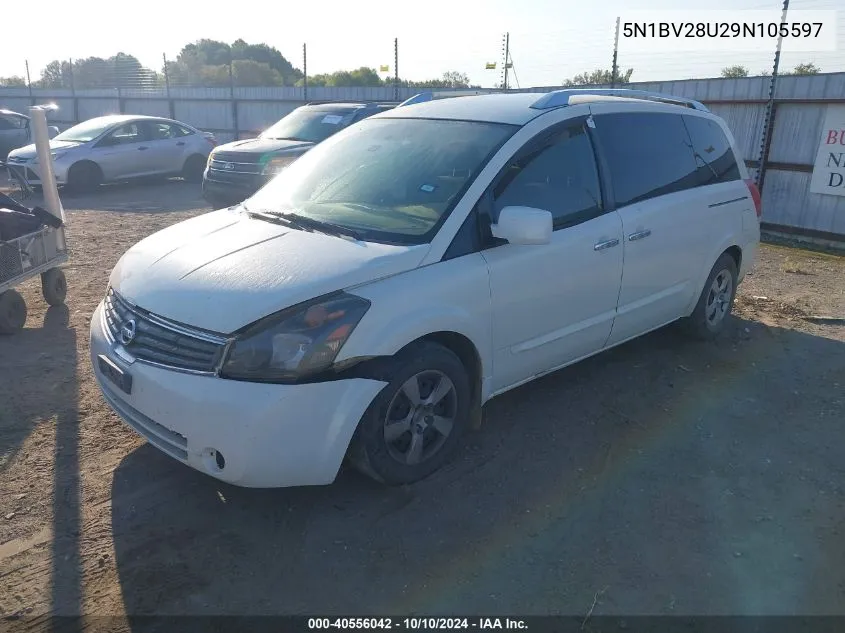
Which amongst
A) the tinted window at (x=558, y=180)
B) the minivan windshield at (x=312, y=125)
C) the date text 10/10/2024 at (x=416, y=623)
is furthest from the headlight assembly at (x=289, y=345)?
the minivan windshield at (x=312, y=125)

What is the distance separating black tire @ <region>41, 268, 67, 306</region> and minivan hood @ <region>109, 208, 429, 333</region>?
286 cm

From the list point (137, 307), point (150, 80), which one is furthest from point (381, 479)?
point (150, 80)

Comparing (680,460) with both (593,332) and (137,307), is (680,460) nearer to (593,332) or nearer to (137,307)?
(593,332)

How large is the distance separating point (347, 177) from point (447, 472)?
1835 millimetres

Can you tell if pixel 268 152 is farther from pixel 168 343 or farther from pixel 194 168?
pixel 168 343

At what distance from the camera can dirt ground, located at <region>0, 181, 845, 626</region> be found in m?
2.87

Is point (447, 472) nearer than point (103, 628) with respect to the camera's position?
No

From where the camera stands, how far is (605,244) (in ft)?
14.0

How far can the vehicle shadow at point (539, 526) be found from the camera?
9.38 ft

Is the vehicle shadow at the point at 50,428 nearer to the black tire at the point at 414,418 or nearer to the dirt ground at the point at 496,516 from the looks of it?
the dirt ground at the point at 496,516

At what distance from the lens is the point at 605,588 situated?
290cm

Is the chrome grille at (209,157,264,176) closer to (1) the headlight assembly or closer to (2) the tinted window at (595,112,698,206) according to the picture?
(2) the tinted window at (595,112,698,206)

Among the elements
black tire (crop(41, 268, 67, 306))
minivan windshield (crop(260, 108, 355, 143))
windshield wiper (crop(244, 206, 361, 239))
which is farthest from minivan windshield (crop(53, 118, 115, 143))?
windshield wiper (crop(244, 206, 361, 239))

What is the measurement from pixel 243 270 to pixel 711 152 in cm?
388
